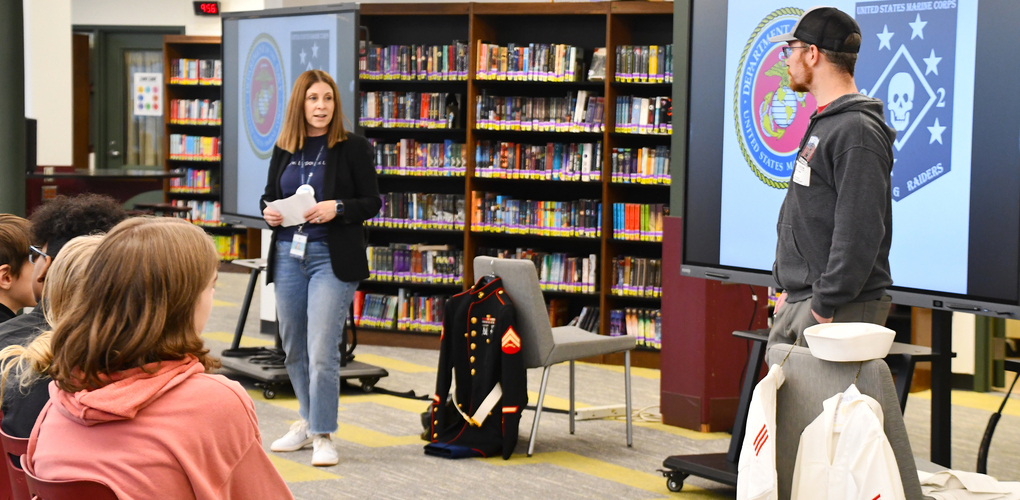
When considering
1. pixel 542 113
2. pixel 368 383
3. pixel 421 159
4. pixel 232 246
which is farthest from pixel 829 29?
pixel 232 246

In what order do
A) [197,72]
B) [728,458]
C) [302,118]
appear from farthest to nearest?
[197,72], [302,118], [728,458]

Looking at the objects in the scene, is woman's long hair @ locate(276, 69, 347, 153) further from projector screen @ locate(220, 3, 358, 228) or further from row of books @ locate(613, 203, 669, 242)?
row of books @ locate(613, 203, 669, 242)

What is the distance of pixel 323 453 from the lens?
397cm

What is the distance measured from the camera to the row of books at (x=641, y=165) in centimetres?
625

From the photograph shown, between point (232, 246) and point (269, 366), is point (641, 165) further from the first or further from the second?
point (232, 246)

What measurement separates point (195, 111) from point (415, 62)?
16.8 feet

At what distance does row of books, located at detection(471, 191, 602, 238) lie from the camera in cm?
651

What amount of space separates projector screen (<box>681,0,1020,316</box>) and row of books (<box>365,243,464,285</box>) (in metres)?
3.23

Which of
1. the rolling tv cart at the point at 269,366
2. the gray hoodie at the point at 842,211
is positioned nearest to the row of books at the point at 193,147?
the rolling tv cart at the point at 269,366

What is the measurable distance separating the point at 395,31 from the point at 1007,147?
196 inches

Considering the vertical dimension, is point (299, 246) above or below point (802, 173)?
below

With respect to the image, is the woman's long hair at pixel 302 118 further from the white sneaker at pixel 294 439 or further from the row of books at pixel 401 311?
the row of books at pixel 401 311

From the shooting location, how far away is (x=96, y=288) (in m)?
1.37

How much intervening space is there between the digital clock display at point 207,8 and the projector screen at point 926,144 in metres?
9.17
